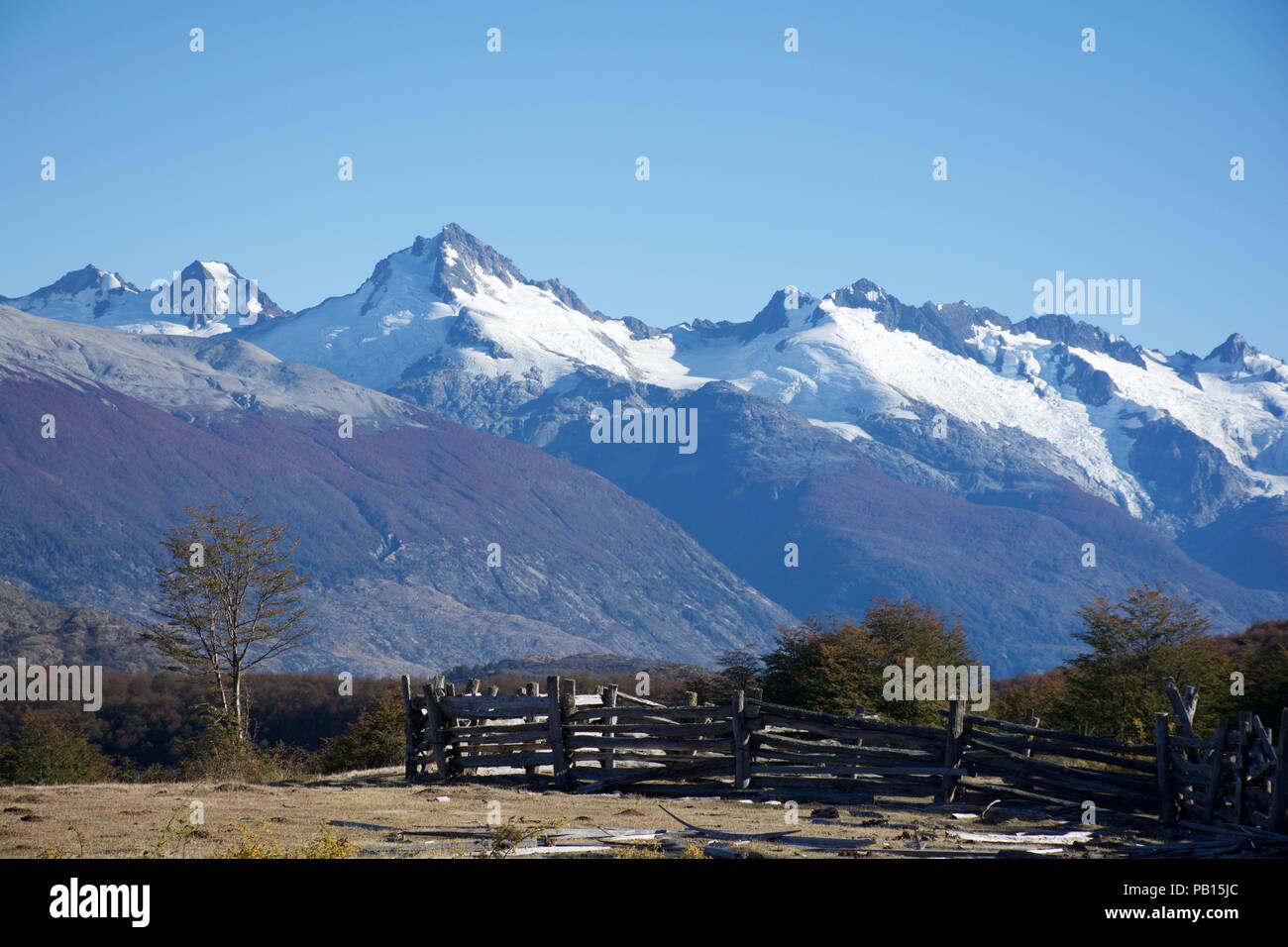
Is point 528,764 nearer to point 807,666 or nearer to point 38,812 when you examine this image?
point 38,812

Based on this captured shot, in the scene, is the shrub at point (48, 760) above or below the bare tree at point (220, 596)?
below

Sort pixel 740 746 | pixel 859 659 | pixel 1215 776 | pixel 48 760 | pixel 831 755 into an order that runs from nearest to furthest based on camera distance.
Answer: pixel 1215 776 < pixel 831 755 < pixel 740 746 < pixel 859 659 < pixel 48 760

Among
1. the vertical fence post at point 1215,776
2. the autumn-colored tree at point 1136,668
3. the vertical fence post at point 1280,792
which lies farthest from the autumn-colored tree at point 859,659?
the vertical fence post at point 1280,792

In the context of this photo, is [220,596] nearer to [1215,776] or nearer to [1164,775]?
[1164,775]

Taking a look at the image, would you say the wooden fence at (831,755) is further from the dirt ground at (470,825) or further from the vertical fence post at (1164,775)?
the dirt ground at (470,825)

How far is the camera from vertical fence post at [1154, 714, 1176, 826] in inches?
709

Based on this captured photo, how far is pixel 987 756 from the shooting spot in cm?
1941

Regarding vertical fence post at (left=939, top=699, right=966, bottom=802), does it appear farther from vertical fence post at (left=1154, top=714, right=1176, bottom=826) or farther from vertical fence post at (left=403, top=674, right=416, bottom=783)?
vertical fence post at (left=403, top=674, right=416, bottom=783)

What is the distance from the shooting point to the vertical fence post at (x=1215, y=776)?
16.7 meters

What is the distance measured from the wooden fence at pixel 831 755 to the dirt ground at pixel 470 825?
2.12 feet

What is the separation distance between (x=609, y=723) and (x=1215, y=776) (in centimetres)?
882

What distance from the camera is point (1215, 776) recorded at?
1680 cm

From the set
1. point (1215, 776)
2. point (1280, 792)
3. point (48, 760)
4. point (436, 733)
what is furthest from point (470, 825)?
point (48, 760)
